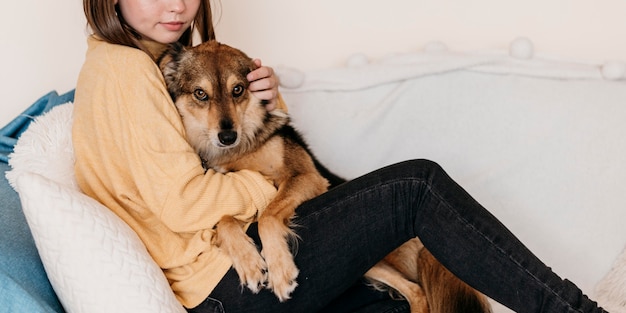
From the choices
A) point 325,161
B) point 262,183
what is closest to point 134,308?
point 262,183

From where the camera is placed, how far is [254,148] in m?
1.88

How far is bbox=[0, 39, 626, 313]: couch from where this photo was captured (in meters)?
2.20

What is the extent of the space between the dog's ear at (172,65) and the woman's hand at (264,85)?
7.8 inches

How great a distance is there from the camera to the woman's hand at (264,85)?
6.13 feet

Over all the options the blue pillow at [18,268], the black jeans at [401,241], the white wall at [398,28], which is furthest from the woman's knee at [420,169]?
the white wall at [398,28]

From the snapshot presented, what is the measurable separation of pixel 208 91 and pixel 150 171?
0.33 meters

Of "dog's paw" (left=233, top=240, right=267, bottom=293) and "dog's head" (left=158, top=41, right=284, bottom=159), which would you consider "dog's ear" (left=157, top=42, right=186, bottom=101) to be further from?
"dog's paw" (left=233, top=240, right=267, bottom=293)

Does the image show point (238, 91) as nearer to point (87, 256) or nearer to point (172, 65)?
point (172, 65)

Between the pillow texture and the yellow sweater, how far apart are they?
0.34ft

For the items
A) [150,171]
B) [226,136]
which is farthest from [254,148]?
[150,171]

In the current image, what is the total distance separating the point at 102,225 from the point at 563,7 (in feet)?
6.41

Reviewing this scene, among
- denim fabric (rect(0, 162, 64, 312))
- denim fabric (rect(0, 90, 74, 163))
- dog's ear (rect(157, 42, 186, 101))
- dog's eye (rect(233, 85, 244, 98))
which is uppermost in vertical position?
dog's ear (rect(157, 42, 186, 101))

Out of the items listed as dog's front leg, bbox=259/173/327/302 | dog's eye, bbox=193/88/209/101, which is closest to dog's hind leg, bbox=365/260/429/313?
dog's front leg, bbox=259/173/327/302

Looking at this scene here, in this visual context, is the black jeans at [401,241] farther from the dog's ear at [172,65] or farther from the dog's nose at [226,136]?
the dog's ear at [172,65]
